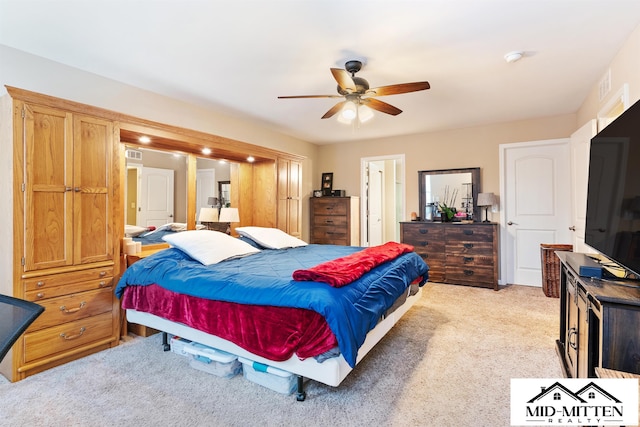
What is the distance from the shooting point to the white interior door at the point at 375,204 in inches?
241

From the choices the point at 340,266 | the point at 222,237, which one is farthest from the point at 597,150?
the point at 222,237

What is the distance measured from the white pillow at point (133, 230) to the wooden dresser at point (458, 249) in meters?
3.61

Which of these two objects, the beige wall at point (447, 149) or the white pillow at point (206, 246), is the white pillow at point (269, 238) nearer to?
the white pillow at point (206, 246)

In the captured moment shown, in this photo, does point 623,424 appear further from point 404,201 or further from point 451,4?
point 404,201

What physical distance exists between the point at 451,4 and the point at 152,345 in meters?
3.39

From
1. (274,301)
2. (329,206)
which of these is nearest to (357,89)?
(274,301)

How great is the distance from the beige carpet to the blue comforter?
42cm

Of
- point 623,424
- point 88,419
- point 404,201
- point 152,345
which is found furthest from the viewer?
point 404,201

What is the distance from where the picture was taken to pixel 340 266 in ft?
7.33

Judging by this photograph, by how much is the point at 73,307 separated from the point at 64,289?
16 cm

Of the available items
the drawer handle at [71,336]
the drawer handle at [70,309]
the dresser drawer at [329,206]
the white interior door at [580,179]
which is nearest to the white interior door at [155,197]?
the drawer handle at [70,309]

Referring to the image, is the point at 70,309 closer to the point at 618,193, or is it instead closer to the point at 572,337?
the point at 572,337

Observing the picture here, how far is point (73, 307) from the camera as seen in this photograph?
2436 mm

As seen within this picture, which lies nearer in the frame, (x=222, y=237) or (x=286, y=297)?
(x=286, y=297)
